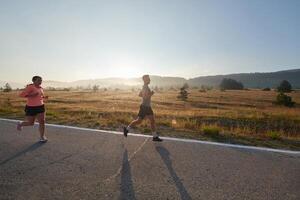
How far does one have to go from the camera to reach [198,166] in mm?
5793

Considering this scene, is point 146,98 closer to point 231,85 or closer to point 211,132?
point 211,132

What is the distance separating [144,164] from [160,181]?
938 mm

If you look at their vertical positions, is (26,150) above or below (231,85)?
below

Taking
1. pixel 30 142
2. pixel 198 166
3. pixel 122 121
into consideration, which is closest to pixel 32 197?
pixel 198 166

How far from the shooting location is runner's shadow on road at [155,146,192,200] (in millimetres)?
4488

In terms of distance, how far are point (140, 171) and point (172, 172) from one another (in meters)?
0.56

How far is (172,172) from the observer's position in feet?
17.9

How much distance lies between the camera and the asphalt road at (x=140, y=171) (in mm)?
4527

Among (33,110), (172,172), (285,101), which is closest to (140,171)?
(172,172)

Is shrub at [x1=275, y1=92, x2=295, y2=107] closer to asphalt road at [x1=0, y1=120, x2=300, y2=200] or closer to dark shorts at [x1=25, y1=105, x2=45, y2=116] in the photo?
asphalt road at [x1=0, y1=120, x2=300, y2=200]

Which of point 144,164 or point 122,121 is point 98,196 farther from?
point 122,121

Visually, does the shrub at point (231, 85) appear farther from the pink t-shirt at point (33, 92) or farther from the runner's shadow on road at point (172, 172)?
the runner's shadow on road at point (172, 172)

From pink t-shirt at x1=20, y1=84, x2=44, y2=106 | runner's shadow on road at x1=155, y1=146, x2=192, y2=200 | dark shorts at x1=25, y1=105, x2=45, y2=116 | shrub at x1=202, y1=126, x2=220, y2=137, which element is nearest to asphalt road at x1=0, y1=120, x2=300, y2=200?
runner's shadow on road at x1=155, y1=146, x2=192, y2=200

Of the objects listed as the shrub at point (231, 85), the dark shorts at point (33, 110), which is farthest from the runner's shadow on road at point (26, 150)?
the shrub at point (231, 85)
